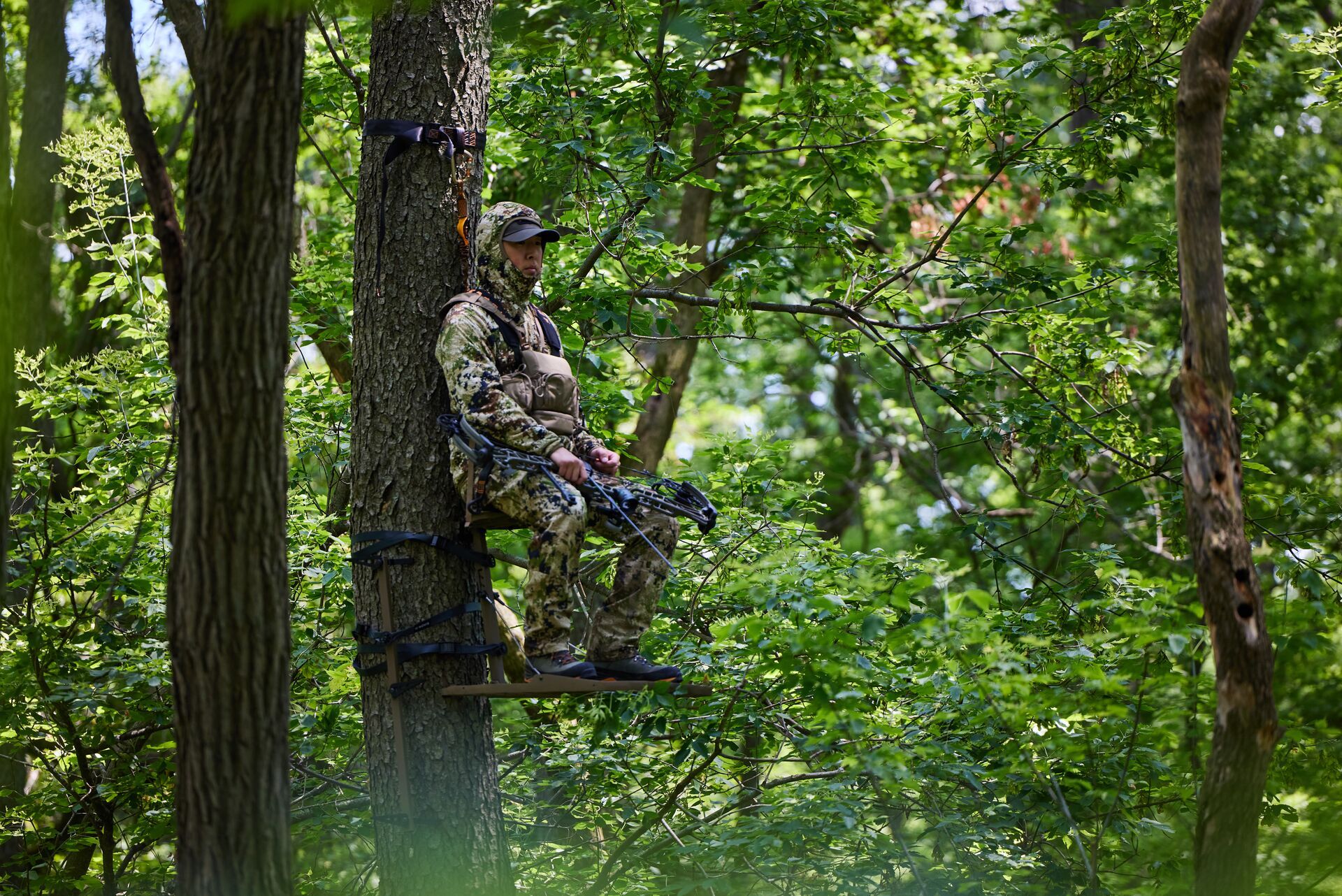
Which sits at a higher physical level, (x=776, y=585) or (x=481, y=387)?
(x=481, y=387)

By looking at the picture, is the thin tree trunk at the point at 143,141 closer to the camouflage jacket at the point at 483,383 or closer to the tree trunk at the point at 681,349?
the camouflage jacket at the point at 483,383

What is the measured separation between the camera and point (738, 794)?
21.1ft

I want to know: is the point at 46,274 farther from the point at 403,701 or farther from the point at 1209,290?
the point at 1209,290

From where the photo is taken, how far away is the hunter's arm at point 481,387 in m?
4.04

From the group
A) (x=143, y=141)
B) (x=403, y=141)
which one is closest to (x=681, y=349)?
(x=403, y=141)

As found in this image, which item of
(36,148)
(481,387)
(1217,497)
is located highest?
(36,148)

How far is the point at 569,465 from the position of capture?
3994 millimetres

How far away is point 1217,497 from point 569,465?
7.41 feet

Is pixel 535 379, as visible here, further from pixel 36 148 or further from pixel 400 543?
pixel 36 148

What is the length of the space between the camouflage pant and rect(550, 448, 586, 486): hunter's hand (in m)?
0.08

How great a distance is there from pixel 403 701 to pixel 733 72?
6.99m

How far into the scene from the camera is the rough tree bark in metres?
3.87

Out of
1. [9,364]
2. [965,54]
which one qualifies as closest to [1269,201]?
[965,54]

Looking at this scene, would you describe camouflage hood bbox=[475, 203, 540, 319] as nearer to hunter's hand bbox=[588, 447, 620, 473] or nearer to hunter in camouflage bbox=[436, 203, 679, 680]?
hunter in camouflage bbox=[436, 203, 679, 680]
